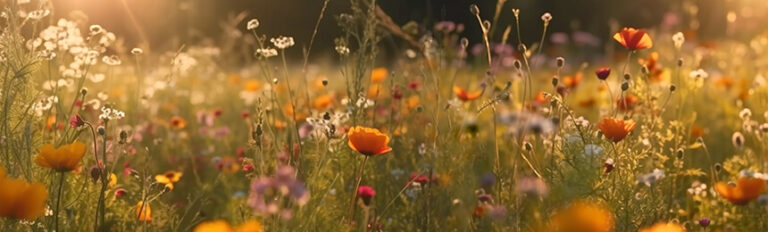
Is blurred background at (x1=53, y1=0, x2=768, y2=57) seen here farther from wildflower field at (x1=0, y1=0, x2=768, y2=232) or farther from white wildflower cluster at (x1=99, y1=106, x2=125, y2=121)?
white wildflower cluster at (x1=99, y1=106, x2=125, y2=121)

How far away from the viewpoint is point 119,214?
196cm

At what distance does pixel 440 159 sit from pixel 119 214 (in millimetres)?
810

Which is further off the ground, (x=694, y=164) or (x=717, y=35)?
(x=717, y=35)

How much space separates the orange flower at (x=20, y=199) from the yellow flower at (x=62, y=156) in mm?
187

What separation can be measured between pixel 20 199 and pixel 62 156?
0.71 feet

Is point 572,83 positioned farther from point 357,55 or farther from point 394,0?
point 394,0

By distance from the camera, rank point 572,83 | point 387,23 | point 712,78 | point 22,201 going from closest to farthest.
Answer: point 22,201
point 387,23
point 572,83
point 712,78

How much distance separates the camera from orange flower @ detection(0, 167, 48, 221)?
1.32 meters

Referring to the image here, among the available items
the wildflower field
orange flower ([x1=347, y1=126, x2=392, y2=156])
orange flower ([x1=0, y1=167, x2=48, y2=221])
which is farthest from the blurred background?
orange flower ([x1=0, y1=167, x2=48, y2=221])

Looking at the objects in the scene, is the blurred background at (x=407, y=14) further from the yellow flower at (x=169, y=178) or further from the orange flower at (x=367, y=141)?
the orange flower at (x=367, y=141)

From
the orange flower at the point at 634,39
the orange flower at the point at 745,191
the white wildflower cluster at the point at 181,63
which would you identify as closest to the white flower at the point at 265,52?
the white wildflower cluster at the point at 181,63

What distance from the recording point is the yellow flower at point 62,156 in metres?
1.53

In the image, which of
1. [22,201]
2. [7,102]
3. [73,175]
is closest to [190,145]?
[73,175]

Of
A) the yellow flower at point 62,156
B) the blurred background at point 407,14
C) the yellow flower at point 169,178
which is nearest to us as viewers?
the yellow flower at point 62,156
